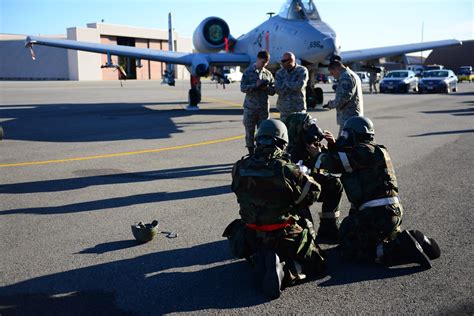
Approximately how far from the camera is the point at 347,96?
7.58 metres

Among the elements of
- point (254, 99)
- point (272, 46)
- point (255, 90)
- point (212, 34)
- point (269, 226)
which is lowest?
point (269, 226)

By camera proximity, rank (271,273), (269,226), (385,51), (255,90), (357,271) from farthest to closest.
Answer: (385,51) → (255,90) → (357,271) → (269,226) → (271,273)

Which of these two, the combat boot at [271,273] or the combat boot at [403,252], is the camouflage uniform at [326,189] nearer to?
the combat boot at [403,252]

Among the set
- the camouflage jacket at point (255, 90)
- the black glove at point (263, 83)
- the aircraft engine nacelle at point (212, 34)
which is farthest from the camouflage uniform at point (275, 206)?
the aircraft engine nacelle at point (212, 34)

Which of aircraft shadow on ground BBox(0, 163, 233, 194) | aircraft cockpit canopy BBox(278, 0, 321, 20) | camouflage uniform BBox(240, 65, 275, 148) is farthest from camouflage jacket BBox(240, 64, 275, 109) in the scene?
aircraft cockpit canopy BBox(278, 0, 321, 20)

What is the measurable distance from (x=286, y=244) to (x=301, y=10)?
46.2 ft

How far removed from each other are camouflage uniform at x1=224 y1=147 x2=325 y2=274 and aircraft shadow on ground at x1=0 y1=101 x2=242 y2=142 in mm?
8821

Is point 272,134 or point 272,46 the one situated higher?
point 272,46

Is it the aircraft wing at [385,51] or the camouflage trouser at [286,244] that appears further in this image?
the aircraft wing at [385,51]

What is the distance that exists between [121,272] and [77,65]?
241 feet

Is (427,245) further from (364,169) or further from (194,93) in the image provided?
(194,93)

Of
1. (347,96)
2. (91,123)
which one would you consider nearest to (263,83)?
(347,96)

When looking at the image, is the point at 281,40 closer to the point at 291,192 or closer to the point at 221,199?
the point at 221,199

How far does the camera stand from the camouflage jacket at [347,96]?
7574 mm
